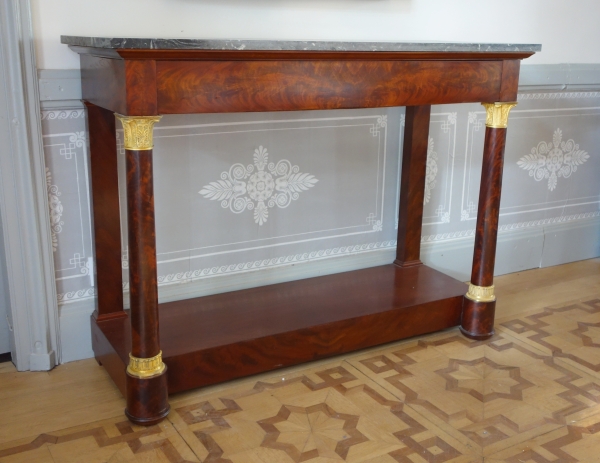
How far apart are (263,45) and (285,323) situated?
3.04 feet

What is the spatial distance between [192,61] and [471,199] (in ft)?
5.65

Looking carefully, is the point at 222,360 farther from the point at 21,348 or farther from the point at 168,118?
the point at 168,118

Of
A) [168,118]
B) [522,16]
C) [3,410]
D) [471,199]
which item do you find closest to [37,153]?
[168,118]

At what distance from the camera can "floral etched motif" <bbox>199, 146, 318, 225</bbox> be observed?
2.51 metres

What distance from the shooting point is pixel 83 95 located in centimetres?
217

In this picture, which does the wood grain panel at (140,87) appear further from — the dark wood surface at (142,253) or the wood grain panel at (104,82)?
the dark wood surface at (142,253)

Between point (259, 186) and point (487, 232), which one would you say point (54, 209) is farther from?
point (487, 232)

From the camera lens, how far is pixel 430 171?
9.76 ft

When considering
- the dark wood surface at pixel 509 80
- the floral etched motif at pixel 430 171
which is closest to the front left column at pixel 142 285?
the dark wood surface at pixel 509 80

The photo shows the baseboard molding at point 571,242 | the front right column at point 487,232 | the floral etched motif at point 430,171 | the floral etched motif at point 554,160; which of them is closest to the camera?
the front right column at point 487,232

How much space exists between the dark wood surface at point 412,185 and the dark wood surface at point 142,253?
4.08 ft

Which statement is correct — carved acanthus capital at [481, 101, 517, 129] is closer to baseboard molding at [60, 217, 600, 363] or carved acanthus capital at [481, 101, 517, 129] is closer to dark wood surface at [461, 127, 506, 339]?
dark wood surface at [461, 127, 506, 339]

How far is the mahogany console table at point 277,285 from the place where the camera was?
1.83 m

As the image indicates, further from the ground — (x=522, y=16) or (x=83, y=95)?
(x=522, y=16)
